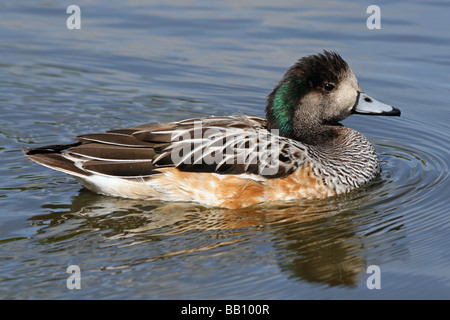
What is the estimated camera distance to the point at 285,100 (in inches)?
340

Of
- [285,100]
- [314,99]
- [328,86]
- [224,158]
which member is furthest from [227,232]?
[328,86]

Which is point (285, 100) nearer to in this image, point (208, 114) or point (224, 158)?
point (224, 158)

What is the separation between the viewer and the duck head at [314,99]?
28.2 ft

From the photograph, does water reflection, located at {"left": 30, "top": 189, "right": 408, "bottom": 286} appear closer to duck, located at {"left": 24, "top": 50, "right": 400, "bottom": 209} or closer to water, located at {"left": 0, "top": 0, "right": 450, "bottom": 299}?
water, located at {"left": 0, "top": 0, "right": 450, "bottom": 299}

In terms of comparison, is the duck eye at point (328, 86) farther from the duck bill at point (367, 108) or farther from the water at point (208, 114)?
the water at point (208, 114)

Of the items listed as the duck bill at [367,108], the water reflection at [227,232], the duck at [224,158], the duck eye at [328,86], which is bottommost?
the water reflection at [227,232]

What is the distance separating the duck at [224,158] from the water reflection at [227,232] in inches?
6.4

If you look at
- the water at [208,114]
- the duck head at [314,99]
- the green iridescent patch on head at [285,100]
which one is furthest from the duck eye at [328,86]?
the water at [208,114]

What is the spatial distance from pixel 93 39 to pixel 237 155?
6197mm

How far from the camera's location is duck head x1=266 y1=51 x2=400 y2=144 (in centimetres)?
860

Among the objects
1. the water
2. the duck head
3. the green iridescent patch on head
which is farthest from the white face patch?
the water

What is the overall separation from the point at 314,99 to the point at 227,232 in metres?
2.10

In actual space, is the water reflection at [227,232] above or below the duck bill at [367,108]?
below

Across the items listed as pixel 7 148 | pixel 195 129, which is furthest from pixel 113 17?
pixel 195 129
